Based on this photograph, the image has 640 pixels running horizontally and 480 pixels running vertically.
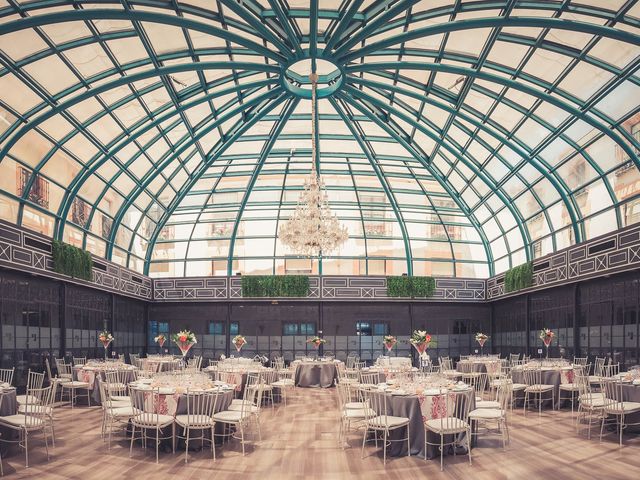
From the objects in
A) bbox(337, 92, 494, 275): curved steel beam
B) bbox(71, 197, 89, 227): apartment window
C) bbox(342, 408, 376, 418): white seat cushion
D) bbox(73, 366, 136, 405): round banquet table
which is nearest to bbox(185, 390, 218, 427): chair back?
bbox(342, 408, 376, 418): white seat cushion

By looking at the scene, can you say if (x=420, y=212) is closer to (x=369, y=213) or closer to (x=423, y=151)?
(x=369, y=213)

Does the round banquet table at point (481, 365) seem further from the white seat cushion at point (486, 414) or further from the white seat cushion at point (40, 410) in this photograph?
the white seat cushion at point (40, 410)

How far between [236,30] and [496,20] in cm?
589

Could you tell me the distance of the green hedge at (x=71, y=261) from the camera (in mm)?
14750

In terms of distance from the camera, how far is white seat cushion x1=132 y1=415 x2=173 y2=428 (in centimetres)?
774

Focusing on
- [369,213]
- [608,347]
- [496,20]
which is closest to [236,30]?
[496,20]

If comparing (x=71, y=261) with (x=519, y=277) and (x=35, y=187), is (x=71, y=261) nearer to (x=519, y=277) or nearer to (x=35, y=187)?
(x=35, y=187)

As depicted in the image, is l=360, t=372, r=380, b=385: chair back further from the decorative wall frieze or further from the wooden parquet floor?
the decorative wall frieze

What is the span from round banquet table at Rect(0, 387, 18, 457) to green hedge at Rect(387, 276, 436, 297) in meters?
15.2

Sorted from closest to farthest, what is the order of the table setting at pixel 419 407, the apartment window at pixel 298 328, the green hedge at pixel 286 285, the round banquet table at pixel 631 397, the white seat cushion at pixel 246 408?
the table setting at pixel 419 407
the white seat cushion at pixel 246 408
the round banquet table at pixel 631 397
the green hedge at pixel 286 285
the apartment window at pixel 298 328

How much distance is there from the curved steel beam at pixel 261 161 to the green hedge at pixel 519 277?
29.2ft

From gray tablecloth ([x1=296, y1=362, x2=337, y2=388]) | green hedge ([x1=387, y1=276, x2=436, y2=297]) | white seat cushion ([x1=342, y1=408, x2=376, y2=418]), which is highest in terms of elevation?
green hedge ([x1=387, y1=276, x2=436, y2=297])

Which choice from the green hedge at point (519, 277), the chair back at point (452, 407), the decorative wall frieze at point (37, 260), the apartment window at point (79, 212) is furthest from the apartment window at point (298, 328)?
the chair back at point (452, 407)

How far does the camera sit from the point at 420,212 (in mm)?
22078
